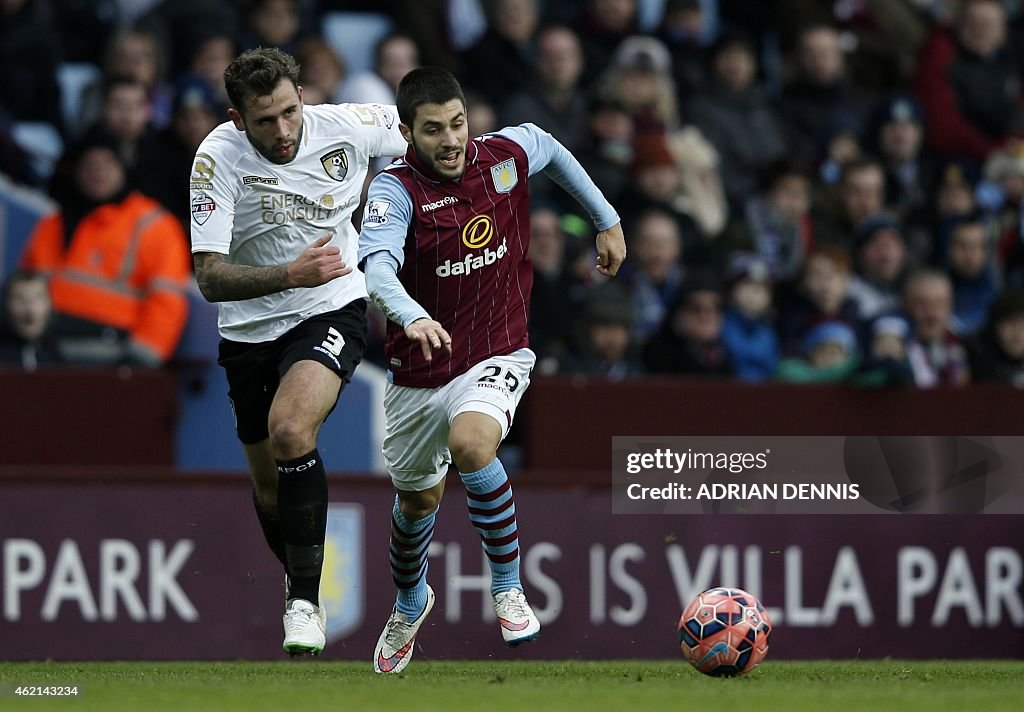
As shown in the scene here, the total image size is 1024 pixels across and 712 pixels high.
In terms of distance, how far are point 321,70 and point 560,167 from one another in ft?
15.1

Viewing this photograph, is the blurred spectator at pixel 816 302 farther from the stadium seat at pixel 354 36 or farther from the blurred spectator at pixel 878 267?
the stadium seat at pixel 354 36

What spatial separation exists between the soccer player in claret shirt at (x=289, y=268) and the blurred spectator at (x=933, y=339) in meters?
4.89

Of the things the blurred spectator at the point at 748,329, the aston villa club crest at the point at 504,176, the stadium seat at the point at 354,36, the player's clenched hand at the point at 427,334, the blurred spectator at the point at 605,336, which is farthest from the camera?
the stadium seat at the point at 354,36

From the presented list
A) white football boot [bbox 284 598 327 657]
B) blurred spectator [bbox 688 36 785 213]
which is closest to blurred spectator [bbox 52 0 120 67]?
blurred spectator [bbox 688 36 785 213]

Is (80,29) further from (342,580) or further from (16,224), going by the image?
(342,580)

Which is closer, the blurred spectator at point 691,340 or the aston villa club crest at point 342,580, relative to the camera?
the aston villa club crest at point 342,580

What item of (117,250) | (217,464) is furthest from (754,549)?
(117,250)

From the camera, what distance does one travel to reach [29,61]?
13133mm

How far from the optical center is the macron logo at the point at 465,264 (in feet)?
26.6

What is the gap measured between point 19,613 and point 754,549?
4.30 metres

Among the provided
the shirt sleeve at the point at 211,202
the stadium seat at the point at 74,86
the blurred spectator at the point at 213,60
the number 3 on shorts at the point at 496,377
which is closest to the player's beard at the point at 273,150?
the shirt sleeve at the point at 211,202

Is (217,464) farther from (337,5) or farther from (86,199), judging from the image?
(337,5)

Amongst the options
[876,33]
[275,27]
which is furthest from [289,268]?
[876,33]

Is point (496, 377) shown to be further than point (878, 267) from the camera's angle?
No
